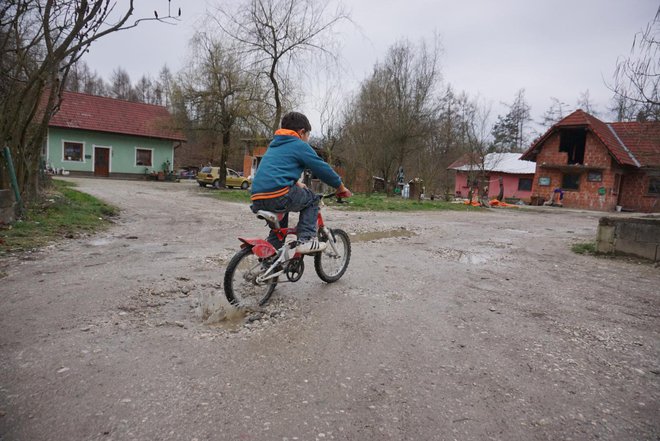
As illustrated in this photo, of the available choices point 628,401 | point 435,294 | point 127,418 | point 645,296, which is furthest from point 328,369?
point 645,296

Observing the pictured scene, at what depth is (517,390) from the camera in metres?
2.55

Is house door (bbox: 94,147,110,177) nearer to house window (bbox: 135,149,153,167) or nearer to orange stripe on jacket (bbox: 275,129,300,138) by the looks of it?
house window (bbox: 135,149,153,167)

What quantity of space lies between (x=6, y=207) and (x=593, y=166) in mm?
29538

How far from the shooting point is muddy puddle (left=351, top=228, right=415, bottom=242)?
8.27m

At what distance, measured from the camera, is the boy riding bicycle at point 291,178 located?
3682mm

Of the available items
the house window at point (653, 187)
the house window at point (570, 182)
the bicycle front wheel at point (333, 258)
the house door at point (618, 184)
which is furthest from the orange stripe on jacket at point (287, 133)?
the house window at point (653, 187)

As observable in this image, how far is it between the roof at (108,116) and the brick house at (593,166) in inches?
1044

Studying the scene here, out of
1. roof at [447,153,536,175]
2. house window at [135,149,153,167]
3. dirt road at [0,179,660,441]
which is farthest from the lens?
roof at [447,153,536,175]

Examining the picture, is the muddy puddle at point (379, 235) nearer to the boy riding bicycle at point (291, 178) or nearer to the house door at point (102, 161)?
the boy riding bicycle at point (291, 178)

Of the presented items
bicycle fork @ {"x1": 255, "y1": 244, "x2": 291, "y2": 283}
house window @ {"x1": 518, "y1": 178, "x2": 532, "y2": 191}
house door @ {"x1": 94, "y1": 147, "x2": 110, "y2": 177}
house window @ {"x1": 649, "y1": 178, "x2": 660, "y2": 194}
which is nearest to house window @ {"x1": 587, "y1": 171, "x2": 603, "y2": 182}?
house window @ {"x1": 649, "y1": 178, "x2": 660, "y2": 194}

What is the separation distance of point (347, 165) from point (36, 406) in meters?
23.7

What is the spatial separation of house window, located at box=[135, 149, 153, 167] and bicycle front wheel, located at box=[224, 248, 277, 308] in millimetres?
32341

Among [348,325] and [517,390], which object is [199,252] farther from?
[517,390]

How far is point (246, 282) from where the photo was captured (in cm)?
362
